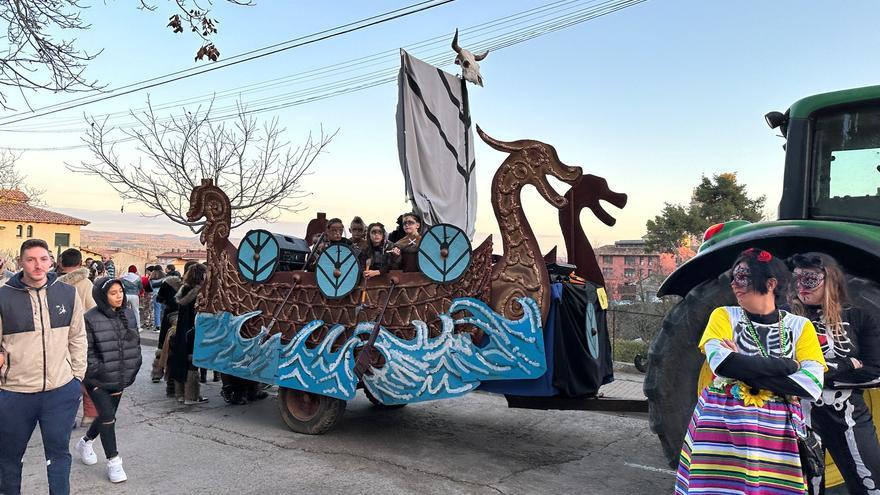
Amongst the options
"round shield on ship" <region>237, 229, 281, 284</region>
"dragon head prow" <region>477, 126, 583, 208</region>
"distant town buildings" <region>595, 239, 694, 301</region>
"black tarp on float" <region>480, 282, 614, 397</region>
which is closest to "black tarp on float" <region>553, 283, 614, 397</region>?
"black tarp on float" <region>480, 282, 614, 397</region>

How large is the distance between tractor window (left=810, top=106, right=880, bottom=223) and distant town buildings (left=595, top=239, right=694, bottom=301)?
4.67 m

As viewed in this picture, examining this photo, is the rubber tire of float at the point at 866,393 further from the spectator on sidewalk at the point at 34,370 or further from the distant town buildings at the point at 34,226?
the distant town buildings at the point at 34,226

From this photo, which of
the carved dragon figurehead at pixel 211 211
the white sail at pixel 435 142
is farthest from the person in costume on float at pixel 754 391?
the carved dragon figurehead at pixel 211 211

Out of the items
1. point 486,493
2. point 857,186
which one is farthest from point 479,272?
point 857,186

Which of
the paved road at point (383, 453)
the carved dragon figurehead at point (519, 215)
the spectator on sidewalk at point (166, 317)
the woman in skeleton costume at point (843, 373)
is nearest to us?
the woman in skeleton costume at point (843, 373)

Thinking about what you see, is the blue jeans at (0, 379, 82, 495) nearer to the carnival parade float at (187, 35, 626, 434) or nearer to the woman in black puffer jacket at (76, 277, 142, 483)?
the woman in black puffer jacket at (76, 277, 142, 483)

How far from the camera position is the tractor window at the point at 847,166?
3834 millimetres

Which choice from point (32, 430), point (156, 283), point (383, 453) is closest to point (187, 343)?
point (383, 453)

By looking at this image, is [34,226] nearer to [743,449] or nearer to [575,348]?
[575,348]

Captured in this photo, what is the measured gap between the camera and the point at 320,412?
5988 millimetres

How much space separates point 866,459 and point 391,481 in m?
3.08

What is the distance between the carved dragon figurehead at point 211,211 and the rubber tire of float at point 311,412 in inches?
76.1

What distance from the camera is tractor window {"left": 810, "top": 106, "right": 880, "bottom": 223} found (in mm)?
3834

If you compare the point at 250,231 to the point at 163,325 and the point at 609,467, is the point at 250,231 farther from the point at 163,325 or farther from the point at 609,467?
the point at 609,467
